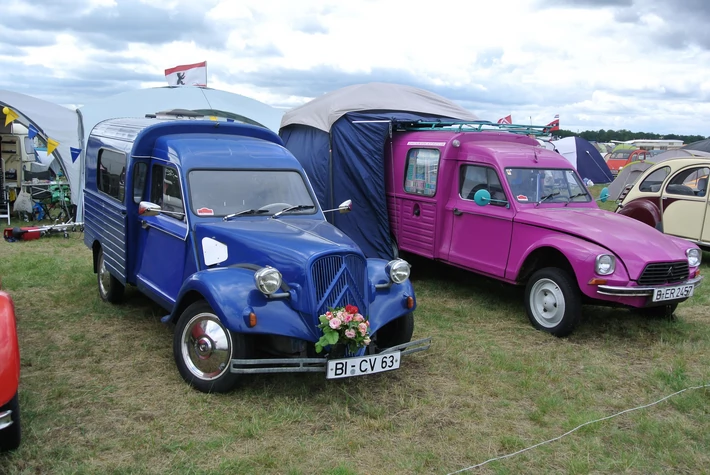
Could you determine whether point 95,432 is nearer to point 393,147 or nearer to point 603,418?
point 603,418

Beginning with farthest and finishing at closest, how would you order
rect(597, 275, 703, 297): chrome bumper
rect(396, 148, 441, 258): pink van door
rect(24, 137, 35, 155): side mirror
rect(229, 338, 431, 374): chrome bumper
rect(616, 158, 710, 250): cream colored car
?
rect(24, 137, 35, 155): side mirror < rect(616, 158, 710, 250): cream colored car < rect(396, 148, 441, 258): pink van door < rect(597, 275, 703, 297): chrome bumper < rect(229, 338, 431, 374): chrome bumper

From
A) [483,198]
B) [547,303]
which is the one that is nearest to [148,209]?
[483,198]

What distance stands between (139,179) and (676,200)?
8.64m

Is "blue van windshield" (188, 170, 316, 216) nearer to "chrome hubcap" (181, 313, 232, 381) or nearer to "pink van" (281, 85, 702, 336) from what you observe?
"chrome hubcap" (181, 313, 232, 381)

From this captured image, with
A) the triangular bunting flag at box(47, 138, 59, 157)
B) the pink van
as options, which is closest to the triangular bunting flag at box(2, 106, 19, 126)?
the triangular bunting flag at box(47, 138, 59, 157)

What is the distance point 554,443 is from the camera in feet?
13.8

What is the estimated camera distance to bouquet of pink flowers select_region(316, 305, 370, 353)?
4.35m

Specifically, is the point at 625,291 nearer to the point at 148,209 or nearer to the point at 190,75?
the point at 148,209

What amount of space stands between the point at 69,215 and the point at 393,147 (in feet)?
27.1

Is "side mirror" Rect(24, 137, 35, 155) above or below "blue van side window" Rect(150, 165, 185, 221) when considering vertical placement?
below

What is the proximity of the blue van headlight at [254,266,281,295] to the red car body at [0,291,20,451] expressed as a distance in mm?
1531

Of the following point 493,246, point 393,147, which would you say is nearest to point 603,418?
point 493,246

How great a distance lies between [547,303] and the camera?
21.9 feet

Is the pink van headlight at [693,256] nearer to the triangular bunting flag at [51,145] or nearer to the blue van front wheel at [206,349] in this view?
the blue van front wheel at [206,349]
